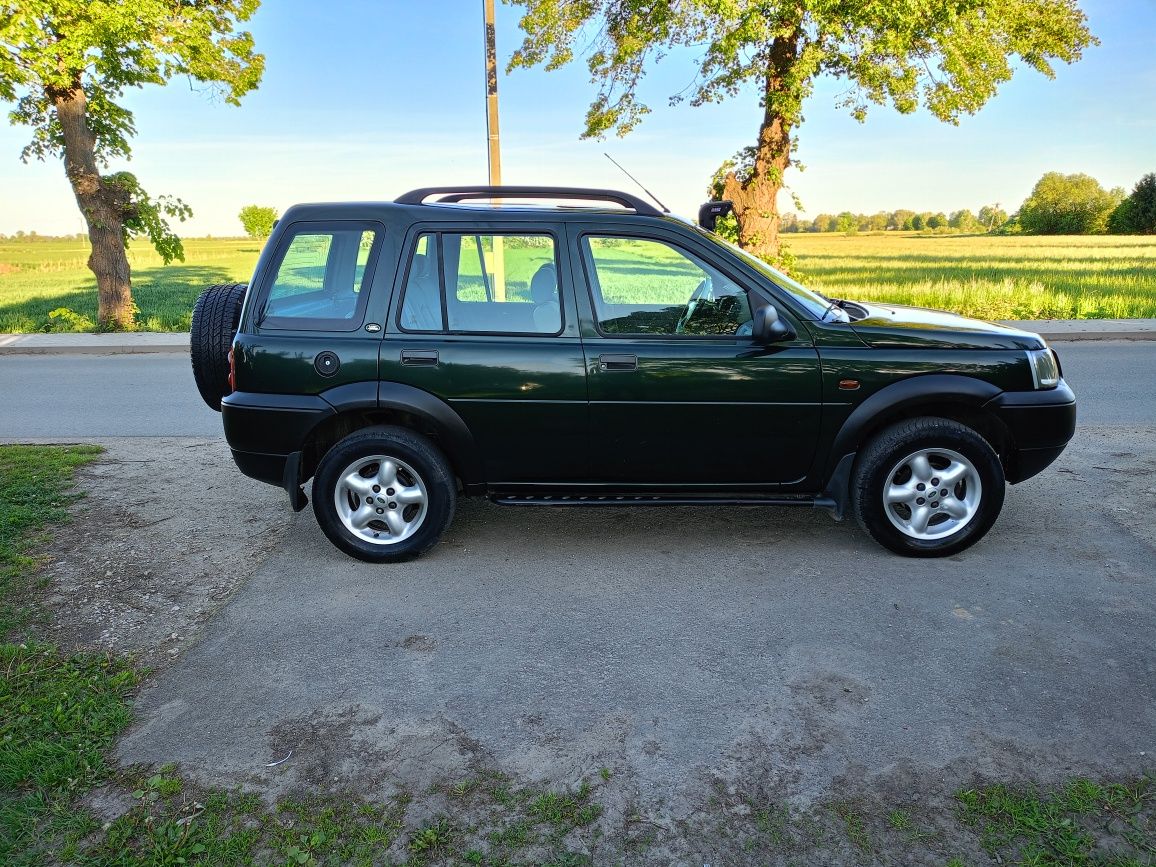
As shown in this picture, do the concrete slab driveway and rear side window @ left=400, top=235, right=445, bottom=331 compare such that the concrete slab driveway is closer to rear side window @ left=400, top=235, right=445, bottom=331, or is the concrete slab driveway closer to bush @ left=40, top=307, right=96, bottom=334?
rear side window @ left=400, top=235, right=445, bottom=331

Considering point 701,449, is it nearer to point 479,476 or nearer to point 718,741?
point 479,476

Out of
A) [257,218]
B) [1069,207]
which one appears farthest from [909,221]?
[257,218]

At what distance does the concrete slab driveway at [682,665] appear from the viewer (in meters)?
2.91

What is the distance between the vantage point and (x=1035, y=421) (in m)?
4.59

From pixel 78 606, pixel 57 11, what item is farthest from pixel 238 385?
pixel 57 11

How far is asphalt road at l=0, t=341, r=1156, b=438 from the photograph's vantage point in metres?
8.21

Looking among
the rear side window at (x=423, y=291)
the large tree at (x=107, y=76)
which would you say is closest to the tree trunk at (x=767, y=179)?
the large tree at (x=107, y=76)

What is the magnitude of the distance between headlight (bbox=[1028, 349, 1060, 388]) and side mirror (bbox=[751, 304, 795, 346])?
4.57 feet

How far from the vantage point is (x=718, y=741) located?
119 inches

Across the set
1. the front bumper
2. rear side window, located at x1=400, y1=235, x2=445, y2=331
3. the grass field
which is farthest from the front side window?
the front bumper

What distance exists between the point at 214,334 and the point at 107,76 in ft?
43.3

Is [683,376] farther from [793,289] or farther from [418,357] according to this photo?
[418,357]

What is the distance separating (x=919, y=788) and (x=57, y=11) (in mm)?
16207

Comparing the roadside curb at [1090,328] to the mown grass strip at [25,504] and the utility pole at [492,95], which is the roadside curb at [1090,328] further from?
the mown grass strip at [25,504]
